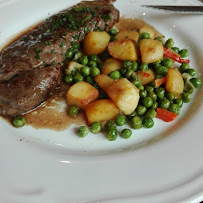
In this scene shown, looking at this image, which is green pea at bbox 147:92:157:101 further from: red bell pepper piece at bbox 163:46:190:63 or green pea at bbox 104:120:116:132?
red bell pepper piece at bbox 163:46:190:63

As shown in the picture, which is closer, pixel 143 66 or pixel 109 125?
pixel 109 125

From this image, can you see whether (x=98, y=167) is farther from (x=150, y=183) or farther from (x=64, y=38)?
(x=64, y=38)

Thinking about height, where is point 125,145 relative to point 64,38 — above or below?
below

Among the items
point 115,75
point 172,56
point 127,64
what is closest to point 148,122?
point 115,75

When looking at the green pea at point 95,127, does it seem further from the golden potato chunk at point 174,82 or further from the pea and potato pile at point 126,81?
the golden potato chunk at point 174,82

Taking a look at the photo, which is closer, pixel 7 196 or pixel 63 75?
pixel 7 196

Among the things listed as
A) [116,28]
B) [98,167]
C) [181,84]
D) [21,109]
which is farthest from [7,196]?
[116,28]

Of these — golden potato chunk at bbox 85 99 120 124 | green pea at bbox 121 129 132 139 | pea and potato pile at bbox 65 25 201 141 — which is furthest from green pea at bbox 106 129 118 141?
golden potato chunk at bbox 85 99 120 124

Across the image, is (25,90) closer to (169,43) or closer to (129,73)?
(129,73)
